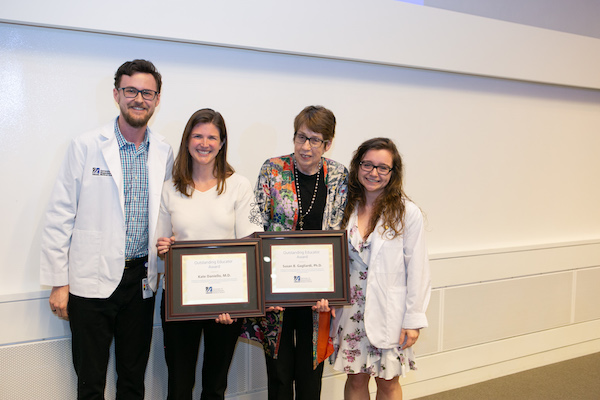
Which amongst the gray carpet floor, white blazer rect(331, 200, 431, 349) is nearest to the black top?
white blazer rect(331, 200, 431, 349)

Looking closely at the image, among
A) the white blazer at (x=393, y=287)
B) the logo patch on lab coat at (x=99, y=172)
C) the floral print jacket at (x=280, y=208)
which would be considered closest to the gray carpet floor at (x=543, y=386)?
the white blazer at (x=393, y=287)

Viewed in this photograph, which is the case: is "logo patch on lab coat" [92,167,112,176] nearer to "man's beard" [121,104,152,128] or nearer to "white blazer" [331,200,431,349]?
"man's beard" [121,104,152,128]

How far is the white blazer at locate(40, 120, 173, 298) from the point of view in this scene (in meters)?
1.93

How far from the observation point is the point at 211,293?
1909 millimetres

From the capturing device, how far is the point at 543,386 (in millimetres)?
3381

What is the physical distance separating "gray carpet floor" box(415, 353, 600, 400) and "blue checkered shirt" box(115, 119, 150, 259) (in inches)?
93.2

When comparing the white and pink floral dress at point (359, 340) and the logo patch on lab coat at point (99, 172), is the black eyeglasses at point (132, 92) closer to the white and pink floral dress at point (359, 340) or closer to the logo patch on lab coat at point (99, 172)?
the logo patch on lab coat at point (99, 172)

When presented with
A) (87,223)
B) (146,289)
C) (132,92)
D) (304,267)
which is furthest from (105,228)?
(304,267)

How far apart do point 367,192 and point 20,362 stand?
75.5 inches

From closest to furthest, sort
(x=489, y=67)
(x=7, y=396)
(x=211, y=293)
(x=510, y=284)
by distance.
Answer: (x=211, y=293), (x=7, y=396), (x=489, y=67), (x=510, y=284)

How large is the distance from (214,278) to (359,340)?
749 millimetres

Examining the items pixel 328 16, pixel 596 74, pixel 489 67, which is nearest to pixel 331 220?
pixel 328 16

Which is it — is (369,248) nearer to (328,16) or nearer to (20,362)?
(328,16)

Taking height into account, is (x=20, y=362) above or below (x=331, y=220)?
below
